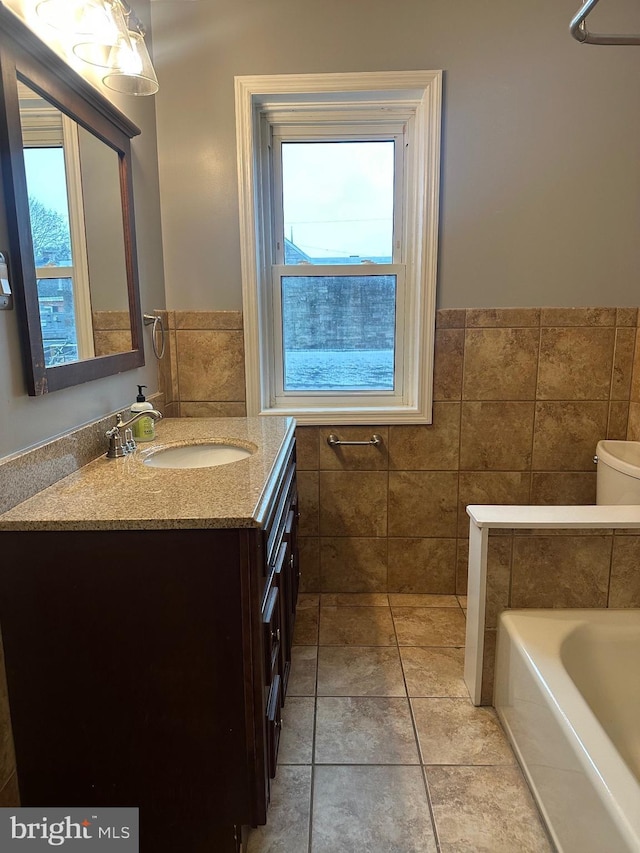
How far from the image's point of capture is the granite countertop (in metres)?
1.07

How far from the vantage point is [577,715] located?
123cm

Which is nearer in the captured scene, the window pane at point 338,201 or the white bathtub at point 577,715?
the white bathtub at point 577,715

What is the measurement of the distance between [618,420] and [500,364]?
22.5 inches

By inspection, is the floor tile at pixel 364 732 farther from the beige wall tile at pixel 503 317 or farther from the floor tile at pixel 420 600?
the beige wall tile at pixel 503 317

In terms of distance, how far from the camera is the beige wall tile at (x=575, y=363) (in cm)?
226

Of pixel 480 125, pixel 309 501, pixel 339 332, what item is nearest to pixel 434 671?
pixel 309 501

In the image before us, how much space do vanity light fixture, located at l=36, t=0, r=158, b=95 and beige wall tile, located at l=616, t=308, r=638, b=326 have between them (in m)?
1.95

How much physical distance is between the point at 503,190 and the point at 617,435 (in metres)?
1.15

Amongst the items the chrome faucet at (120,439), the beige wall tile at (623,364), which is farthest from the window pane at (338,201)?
the chrome faucet at (120,439)

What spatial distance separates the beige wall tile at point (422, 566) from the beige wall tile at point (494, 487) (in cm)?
23

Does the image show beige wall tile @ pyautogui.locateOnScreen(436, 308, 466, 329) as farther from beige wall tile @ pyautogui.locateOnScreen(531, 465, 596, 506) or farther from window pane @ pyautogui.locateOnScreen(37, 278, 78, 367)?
window pane @ pyautogui.locateOnScreen(37, 278, 78, 367)

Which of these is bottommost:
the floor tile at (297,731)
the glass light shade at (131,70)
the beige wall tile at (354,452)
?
the floor tile at (297,731)

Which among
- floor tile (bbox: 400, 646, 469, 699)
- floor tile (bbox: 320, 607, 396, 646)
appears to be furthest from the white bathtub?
floor tile (bbox: 320, 607, 396, 646)

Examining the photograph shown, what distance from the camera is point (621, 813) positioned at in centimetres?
99
